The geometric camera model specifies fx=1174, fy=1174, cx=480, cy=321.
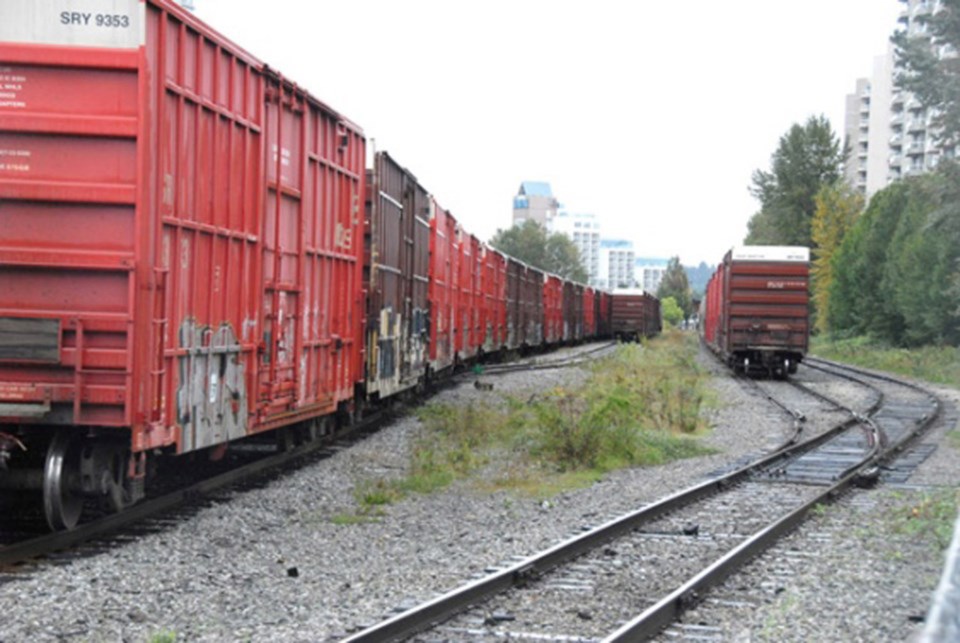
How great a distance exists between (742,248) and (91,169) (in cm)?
2864

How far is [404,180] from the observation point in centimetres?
1894

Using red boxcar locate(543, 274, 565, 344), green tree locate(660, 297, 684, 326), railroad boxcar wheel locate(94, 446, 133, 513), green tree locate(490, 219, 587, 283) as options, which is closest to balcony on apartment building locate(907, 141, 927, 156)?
green tree locate(490, 219, 587, 283)

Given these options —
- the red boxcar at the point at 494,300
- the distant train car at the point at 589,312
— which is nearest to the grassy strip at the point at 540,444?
the red boxcar at the point at 494,300

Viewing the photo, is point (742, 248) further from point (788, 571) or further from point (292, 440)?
point (788, 571)

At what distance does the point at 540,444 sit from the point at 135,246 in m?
8.71

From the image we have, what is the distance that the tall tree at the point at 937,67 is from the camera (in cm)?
3291

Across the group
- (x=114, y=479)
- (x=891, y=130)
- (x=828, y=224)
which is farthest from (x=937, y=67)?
(x=891, y=130)

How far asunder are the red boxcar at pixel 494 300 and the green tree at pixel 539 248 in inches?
3527

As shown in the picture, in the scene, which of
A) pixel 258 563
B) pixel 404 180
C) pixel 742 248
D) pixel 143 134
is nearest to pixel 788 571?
pixel 258 563

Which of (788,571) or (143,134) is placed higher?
(143,134)

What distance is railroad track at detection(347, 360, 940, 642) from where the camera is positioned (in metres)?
6.83

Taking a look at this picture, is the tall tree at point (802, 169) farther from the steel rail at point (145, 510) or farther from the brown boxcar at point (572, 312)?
the steel rail at point (145, 510)

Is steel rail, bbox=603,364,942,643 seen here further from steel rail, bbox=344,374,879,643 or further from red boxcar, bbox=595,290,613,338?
red boxcar, bbox=595,290,613,338

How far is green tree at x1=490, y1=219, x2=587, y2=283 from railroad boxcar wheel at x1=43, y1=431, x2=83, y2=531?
390ft
